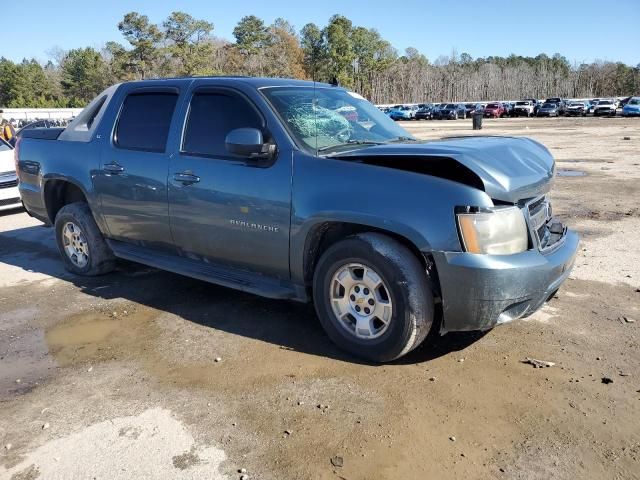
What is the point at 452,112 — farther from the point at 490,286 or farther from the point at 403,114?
the point at 490,286

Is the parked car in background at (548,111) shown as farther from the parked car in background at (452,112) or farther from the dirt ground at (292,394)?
the dirt ground at (292,394)

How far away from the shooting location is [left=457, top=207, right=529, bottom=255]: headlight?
3.17 metres

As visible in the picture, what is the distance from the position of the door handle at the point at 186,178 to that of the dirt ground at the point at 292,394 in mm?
1143

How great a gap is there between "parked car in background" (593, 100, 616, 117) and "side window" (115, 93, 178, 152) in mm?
56243

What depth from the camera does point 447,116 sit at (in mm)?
59312

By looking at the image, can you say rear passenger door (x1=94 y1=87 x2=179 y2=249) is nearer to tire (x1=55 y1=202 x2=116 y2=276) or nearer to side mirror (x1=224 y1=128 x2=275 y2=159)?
tire (x1=55 y1=202 x2=116 y2=276)

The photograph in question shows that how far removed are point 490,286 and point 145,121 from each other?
10.9 feet

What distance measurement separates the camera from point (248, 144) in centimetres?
376

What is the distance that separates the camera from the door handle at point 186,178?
4.33 meters

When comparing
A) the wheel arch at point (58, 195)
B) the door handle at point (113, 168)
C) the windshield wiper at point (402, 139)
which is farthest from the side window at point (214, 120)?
the wheel arch at point (58, 195)

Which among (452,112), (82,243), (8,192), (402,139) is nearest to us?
(402,139)


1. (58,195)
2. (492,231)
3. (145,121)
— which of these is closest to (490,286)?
(492,231)

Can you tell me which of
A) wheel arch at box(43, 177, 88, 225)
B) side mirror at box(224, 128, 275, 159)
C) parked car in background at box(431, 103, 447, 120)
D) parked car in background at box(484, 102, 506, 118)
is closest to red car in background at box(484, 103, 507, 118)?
parked car in background at box(484, 102, 506, 118)

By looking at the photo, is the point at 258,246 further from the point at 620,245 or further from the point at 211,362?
the point at 620,245
